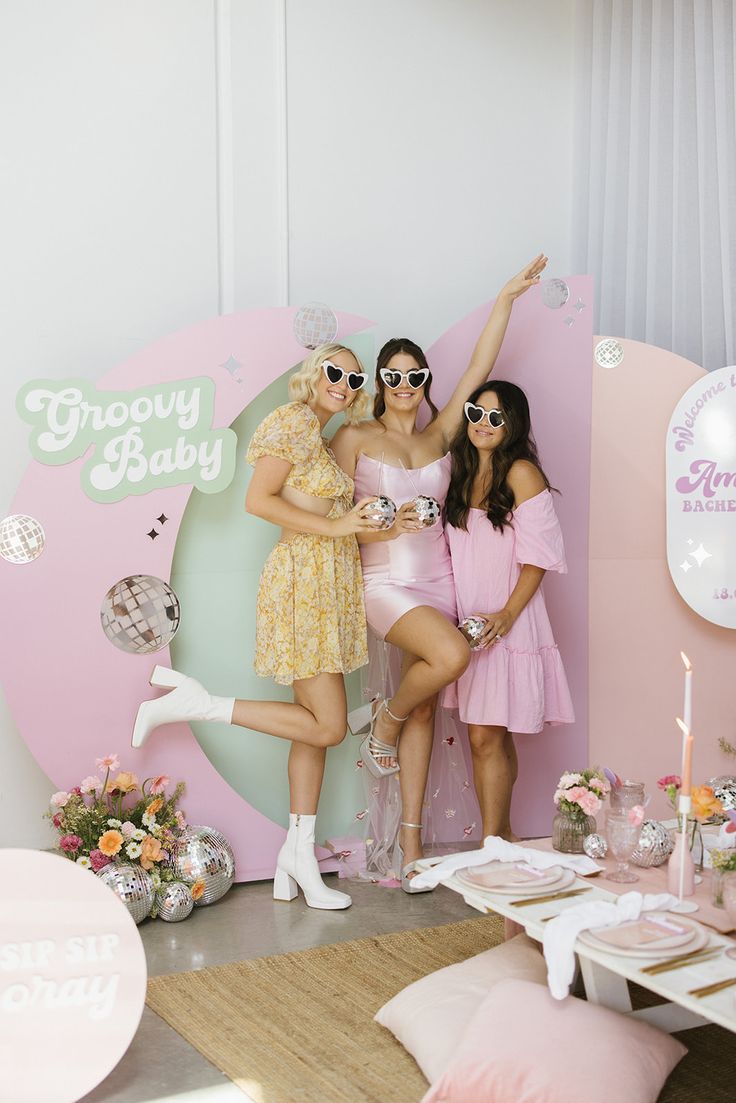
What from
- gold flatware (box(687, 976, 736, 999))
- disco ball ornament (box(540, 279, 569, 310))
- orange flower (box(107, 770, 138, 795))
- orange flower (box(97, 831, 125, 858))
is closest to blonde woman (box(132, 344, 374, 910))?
orange flower (box(107, 770, 138, 795))

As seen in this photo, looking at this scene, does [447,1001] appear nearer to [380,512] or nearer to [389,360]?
[380,512]

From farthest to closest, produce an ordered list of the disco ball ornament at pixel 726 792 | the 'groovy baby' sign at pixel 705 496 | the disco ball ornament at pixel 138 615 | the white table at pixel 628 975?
the 'groovy baby' sign at pixel 705 496 < the disco ball ornament at pixel 138 615 < the disco ball ornament at pixel 726 792 < the white table at pixel 628 975

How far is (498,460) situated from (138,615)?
1.17m

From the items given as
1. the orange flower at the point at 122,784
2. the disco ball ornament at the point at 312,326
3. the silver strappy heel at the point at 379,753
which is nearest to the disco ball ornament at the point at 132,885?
the orange flower at the point at 122,784

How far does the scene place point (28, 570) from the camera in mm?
3254

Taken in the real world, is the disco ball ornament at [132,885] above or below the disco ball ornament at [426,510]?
below

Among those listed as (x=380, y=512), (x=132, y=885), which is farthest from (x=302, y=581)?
(x=132, y=885)

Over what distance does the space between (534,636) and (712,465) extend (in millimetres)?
847

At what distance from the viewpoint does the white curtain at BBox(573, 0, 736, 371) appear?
3900 mm

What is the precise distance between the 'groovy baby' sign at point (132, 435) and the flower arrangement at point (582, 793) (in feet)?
4.64

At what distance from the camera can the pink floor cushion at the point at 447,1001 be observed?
2252mm

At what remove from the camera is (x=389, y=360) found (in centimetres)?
345

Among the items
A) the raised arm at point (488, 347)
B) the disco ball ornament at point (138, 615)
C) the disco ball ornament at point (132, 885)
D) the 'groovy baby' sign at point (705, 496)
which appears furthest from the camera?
the 'groovy baby' sign at point (705, 496)

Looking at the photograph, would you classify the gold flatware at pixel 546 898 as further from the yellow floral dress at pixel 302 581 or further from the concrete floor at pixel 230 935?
the yellow floral dress at pixel 302 581
